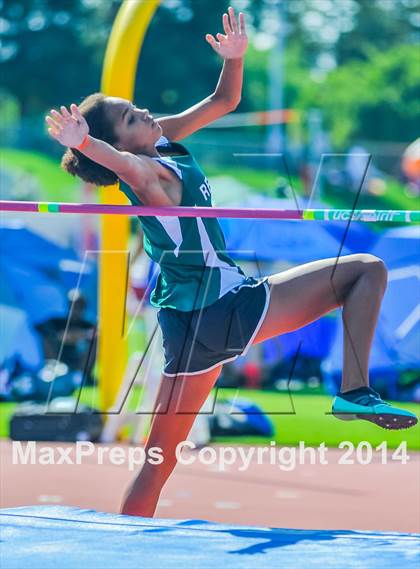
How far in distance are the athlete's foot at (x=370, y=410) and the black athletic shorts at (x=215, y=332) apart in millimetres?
383

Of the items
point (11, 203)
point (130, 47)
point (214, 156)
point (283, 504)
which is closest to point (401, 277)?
point (283, 504)

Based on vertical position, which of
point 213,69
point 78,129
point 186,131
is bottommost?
point 78,129

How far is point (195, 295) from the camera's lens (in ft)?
13.6

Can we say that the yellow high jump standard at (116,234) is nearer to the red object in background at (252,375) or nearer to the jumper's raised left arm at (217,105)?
the red object in background at (252,375)

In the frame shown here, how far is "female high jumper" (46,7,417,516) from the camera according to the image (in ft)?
13.3

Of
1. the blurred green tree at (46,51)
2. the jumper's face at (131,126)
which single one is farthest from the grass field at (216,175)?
the jumper's face at (131,126)

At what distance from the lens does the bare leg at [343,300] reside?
13.3ft

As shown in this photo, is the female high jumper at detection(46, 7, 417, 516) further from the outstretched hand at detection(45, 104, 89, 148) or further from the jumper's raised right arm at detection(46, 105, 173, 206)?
the outstretched hand at detection(45, 104, 89, 148)

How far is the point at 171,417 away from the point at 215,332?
0.33 meters

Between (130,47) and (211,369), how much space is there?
371 centimetres

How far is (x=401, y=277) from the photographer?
5.65 m

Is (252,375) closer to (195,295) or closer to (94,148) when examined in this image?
(195,295)

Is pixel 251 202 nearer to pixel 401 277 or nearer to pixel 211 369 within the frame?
pixel 401 277

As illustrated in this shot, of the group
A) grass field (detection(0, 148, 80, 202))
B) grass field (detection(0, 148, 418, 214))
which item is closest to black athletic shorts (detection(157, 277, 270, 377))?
grass field (detection(0, 148, 418, 214))
